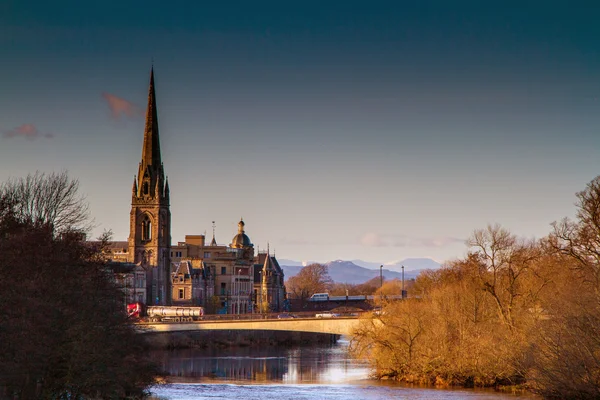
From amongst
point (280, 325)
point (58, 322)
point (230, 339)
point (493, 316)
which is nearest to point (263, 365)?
point (280, 325)

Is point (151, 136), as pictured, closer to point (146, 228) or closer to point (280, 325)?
point (146, 228)

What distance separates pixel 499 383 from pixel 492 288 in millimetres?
7841

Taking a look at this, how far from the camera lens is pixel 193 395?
61.8 meters

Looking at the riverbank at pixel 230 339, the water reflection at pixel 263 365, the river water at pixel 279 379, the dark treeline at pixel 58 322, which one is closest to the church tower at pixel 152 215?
the riverbank at pixel 230 339

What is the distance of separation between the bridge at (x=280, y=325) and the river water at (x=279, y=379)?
3.32m

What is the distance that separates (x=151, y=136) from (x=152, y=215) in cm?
1475

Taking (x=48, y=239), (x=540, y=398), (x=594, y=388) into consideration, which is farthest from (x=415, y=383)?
(x=48, y=239)

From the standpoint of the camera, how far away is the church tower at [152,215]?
168 metres

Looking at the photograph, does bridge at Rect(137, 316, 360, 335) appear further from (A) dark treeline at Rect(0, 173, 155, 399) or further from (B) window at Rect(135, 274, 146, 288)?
(B) window at Rect(135, 274, 146, 288)

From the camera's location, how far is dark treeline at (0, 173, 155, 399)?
3931 cm

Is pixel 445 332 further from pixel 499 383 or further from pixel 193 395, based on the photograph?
pixel 193 395

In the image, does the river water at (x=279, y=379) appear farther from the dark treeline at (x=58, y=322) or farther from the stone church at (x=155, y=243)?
the stone church at (x=155, y=243)

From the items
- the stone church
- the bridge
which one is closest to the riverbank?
A: the bridge

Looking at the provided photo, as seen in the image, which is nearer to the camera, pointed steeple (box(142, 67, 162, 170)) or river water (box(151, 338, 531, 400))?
river water (box(151, 338, 531, 400))
